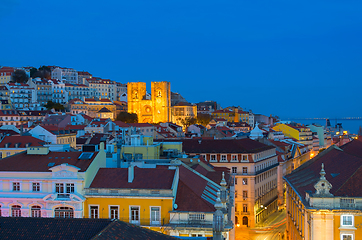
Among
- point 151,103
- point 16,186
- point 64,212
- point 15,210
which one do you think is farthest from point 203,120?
point 64,212

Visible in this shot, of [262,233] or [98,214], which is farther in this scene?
[262,233]

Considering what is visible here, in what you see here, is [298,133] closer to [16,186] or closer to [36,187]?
[36,187]

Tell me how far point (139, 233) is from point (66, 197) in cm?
1276

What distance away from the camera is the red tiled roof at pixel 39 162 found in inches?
1227

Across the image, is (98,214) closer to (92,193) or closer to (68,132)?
(92,193)

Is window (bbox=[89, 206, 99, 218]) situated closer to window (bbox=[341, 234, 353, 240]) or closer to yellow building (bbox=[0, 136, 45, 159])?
window (bbox=[341, 234, 353, 240])

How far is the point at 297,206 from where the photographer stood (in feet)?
117

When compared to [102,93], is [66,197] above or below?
below

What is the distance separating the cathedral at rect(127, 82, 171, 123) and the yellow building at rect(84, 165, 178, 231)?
13726 centimetres

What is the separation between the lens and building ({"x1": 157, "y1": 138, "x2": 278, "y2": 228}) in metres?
56.8

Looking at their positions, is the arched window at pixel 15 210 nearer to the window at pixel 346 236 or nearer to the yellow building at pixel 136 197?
the yellow building at pixel 136 197

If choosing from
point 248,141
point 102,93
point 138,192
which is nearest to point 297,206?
point 138,192

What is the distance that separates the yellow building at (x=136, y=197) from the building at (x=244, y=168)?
25.2m

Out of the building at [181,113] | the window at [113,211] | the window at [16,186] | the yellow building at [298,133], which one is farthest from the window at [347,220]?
the building at [181,113]
